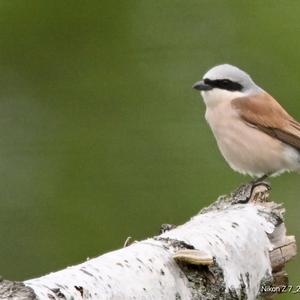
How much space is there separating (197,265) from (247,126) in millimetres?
1756

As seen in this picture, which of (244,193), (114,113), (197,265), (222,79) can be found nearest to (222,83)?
(222,79)

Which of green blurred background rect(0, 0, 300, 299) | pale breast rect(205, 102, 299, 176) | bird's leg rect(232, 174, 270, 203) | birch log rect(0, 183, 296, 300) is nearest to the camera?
birch log rect(0, 183, 296, 300)

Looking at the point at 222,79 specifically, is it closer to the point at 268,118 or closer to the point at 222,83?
the point at 222,83

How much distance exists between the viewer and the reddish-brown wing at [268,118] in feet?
12.8

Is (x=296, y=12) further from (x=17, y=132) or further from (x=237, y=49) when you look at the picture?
(x=17, y=132)

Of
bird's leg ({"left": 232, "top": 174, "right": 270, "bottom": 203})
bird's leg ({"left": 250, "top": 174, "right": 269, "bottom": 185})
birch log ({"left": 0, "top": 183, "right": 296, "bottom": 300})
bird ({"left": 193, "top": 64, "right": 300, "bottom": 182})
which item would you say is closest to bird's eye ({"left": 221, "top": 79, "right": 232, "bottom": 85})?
bird ({"left": 193, "top": 64, "right": 300, "bottom": 182})

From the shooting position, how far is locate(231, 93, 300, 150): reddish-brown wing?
3904 millimetres

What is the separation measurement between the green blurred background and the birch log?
1.25m

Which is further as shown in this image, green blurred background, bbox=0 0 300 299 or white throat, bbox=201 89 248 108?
green blurred background, bbox=0 0 300 299

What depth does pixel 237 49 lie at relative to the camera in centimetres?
459

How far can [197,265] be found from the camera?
2273 millimetres

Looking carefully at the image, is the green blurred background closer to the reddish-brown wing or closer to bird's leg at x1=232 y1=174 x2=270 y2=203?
the reddish-brown wing

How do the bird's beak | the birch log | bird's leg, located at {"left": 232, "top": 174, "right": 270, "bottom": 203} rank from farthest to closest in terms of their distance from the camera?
the bird's beak → bird's leg, located at {"left": 232, "top": 174, "right": 270, "bottom": 203} → the birch log

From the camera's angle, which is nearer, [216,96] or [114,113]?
[216,96]
